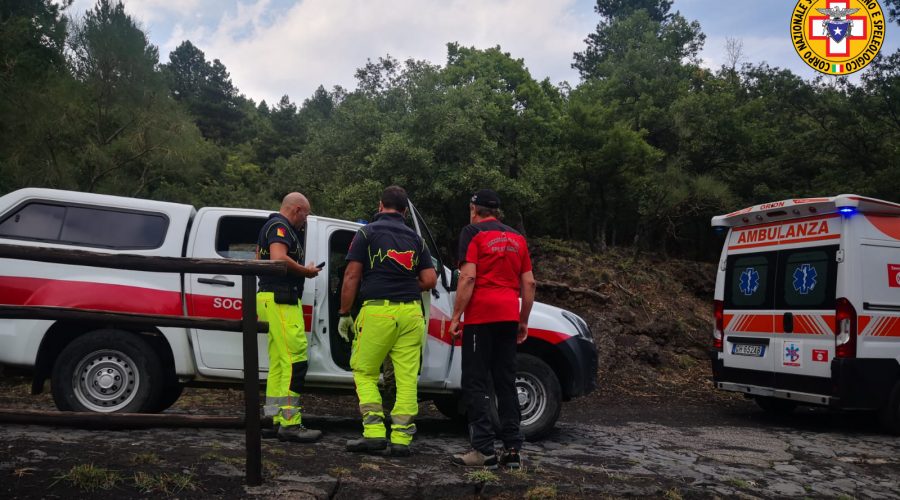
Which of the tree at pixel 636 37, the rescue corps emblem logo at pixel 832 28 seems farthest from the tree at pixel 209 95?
the rescue corps emblem logo at pixel 832 28

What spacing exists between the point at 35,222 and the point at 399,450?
3592 mm

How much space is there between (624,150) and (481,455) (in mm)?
16215

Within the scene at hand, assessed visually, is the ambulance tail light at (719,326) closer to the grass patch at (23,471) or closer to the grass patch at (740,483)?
the grass patch at (740,483)

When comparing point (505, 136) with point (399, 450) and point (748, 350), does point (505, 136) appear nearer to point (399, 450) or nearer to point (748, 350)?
point (748, 350)

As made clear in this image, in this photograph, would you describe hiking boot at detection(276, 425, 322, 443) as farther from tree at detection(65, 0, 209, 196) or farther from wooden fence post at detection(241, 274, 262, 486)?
tree at detection(65, 0, 209, 196)

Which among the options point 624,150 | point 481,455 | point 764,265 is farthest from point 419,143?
point 481,455

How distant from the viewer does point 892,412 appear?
7043mm

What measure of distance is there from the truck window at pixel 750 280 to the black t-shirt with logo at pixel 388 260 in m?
4.92

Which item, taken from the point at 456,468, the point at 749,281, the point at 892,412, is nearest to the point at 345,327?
the point at 456,468

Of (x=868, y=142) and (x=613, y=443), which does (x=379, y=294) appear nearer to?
(x=613, y=443)

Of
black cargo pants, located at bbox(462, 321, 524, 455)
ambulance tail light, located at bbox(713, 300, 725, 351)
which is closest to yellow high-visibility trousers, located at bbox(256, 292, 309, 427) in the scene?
black cargo pants, located at bbox(462, 321, 524, 455)

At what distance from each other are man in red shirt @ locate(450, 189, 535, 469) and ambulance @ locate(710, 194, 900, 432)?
13.2ft

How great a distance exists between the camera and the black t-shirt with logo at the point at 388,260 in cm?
473

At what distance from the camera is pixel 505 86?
24656mm
